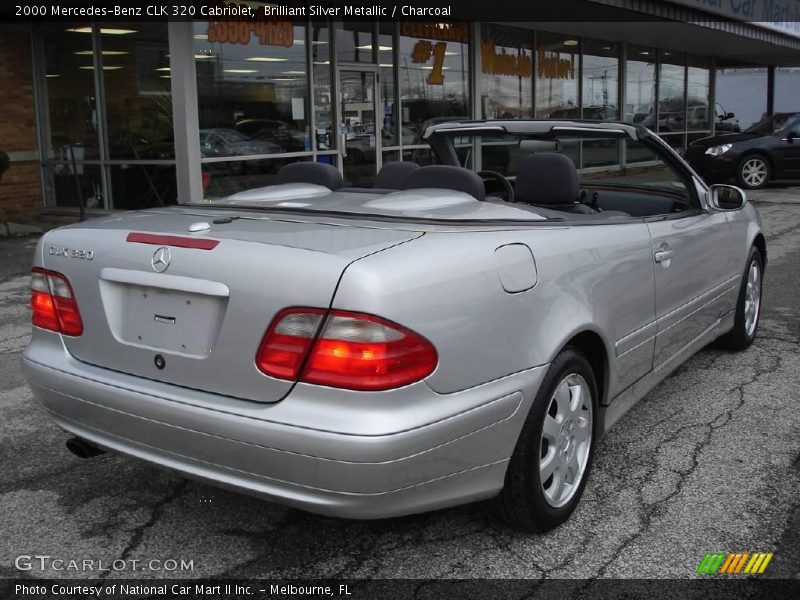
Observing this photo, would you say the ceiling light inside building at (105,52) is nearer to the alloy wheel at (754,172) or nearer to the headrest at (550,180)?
the headrest at (550,180)

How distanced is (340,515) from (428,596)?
45 centimetres

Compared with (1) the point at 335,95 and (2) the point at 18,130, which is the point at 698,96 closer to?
(1) the point at 335,95

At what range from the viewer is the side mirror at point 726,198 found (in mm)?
4738

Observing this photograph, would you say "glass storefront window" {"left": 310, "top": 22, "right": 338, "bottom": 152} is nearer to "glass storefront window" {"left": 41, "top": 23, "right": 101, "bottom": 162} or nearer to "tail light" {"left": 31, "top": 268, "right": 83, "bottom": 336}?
"glass storefront window" {"left": 41, "top": 23, "right": 101, "bottom": 162}

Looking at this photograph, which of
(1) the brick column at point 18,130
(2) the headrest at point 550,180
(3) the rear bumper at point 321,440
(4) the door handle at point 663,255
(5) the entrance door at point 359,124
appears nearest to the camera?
(3) the rear bumper at point 321,440

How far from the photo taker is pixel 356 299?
2.45 metres

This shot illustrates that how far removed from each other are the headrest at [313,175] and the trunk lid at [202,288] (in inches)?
47.4

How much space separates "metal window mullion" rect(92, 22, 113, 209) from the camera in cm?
1184

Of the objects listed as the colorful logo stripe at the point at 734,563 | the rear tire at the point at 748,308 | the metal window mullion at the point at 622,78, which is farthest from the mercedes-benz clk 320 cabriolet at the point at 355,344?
the metal window mullion at the point at 622,78

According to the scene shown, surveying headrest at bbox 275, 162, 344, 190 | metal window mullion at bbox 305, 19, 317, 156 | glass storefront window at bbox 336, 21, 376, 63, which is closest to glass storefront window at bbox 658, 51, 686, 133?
glass storefront window at bbox 336, 21, 376, 63

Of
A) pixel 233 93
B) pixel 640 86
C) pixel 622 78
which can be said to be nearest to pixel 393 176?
pixel 233 93

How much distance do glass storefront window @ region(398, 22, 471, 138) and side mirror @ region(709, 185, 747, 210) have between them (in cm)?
981

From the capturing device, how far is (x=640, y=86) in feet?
71.1

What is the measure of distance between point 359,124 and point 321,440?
37.2ft
